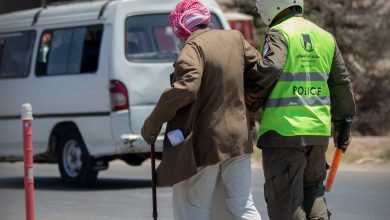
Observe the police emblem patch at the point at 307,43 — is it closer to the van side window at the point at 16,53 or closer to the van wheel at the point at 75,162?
the van wheel at the point at 75,162

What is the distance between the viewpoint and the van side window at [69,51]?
12.4m

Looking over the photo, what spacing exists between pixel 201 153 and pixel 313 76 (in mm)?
876

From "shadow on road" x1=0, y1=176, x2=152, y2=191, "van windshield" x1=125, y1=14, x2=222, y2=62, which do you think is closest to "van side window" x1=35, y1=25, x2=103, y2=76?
"van windshield" x1=125, y1=14, x2=222, y2=62

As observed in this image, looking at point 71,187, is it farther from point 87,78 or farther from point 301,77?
point 301,77

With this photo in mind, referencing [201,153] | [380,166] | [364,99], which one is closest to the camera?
[201,153]

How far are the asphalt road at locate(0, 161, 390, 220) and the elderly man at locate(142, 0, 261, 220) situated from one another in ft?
10.6

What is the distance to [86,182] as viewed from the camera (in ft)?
41.0

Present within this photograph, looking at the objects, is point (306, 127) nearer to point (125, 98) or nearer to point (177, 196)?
point (177, 196)

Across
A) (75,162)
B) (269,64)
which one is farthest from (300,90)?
(75,162)

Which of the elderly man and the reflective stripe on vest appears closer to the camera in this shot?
the elderly man

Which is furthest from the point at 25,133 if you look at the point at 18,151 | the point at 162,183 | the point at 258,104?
Answer: the point at 18,151

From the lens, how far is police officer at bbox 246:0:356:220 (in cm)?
611

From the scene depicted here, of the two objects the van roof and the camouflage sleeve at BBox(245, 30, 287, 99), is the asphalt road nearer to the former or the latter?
the van roof

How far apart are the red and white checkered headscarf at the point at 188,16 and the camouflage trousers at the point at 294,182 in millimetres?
922
